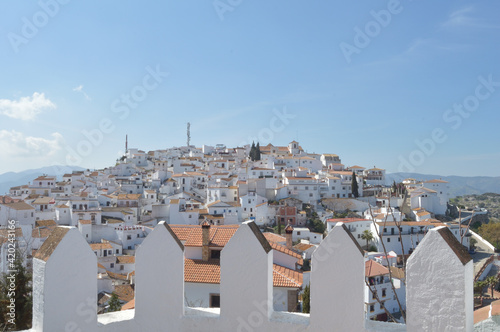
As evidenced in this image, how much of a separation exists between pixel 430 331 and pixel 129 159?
86.2m

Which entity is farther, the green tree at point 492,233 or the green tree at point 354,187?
the green tree at point 354,187

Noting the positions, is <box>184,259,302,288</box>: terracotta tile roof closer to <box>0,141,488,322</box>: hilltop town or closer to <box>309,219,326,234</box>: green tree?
<box>0,141,488,322</box>: hilltop town

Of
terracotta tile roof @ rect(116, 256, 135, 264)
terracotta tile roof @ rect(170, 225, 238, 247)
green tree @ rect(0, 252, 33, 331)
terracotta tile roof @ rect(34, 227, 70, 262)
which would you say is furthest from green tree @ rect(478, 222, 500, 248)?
terracotta tile roof @ rect(34, 227, 70, 262)

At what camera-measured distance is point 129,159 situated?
84.2m

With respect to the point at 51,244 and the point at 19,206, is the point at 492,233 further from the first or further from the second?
the point at 51,244

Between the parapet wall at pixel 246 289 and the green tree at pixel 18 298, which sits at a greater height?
the parapet wall at pixel 246 289

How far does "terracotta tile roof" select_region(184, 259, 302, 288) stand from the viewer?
10561 mm

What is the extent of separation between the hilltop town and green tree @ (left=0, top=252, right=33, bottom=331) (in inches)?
613

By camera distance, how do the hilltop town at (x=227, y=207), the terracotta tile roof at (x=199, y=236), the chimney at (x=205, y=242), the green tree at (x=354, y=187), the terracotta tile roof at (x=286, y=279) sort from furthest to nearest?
the green tree at (x=354, y=187)
the hilltop town at (x=227, y=207)
the terracotta tile roof at (x=199, y=236)
the chimney at (x=205, y=242)
the terracotta tile roof at (x=286, y=279)

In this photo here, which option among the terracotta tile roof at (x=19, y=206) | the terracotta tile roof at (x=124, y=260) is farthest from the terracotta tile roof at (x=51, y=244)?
the terracotta tile roof at (x=19, y=206)

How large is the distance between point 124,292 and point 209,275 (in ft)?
61.7

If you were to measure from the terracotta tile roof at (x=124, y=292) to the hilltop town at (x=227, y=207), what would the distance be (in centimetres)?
8

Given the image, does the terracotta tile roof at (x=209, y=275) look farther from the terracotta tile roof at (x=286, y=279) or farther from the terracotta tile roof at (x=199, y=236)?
the terracotta tile roof at (x=199, y=236)

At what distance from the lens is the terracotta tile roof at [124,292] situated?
25453 millimetres
